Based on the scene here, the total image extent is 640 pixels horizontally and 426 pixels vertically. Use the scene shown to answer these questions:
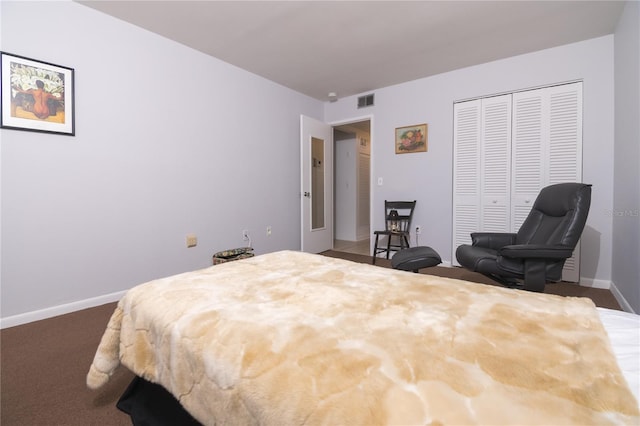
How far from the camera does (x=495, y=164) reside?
3.42 m

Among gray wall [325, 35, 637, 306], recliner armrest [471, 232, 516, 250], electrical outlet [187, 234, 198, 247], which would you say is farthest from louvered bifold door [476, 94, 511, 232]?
electrical outlet [187, 234, 198, 247]

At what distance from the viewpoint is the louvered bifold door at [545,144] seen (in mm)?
3008

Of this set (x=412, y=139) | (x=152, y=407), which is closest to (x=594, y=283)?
(x=412, y=139)

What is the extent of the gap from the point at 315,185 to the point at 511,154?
2.61 meters

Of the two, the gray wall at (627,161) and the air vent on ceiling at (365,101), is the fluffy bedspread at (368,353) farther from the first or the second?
the air vent on ceiling at (365,101)

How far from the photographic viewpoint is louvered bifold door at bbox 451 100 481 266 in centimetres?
353

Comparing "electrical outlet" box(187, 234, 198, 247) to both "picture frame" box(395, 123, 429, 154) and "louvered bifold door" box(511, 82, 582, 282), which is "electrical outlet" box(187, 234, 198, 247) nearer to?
"picture frame" box(395, 123, 429, 154)

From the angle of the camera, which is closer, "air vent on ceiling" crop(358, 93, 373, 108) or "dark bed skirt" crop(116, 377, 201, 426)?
"dark bed skirt" crop(116, 377, 201, 426)

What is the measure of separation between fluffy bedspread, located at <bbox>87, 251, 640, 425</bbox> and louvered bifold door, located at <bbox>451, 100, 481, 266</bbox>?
270 centimetres

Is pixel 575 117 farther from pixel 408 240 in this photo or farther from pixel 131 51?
pixel 131 51

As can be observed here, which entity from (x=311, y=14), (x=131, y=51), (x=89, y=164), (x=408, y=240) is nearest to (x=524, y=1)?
(x=311, y=14)

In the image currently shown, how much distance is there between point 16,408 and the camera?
1325 mm

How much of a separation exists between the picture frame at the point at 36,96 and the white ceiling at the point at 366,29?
66 cm

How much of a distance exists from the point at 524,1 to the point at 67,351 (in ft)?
13.4
